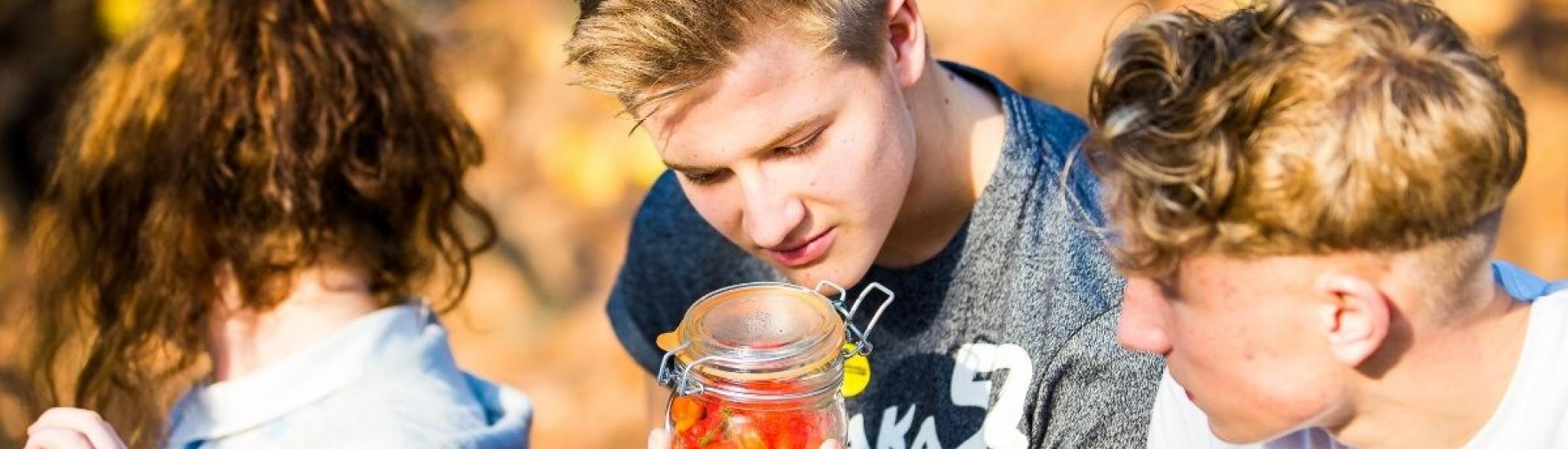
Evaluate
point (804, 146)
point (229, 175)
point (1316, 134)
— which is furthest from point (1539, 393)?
point (229, 175)

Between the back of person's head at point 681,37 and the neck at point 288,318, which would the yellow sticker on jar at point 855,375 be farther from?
the neck at point 288,318

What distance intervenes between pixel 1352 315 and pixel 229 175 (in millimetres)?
1522

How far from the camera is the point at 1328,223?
4.75ft

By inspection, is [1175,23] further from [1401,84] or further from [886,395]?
[886,395]

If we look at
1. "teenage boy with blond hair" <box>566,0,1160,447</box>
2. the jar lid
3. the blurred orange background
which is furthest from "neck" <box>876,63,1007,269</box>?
the blurred orange background

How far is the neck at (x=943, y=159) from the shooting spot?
7.13 ft

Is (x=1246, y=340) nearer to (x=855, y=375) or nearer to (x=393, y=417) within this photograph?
(x=855, y=375)

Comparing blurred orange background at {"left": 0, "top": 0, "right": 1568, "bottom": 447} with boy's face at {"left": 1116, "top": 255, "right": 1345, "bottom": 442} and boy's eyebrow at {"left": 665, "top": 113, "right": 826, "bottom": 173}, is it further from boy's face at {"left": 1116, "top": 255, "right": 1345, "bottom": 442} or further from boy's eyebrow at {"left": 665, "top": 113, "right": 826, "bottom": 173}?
boy's face at {"left": 1116, "top": 255, "right": 1345, "bottom": 442}

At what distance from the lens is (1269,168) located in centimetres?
Result: 146

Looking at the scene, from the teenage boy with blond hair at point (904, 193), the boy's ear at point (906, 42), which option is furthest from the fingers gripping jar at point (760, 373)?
the boy's ear at point (906, 42)

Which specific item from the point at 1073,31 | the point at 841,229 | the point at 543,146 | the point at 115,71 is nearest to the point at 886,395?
the point at 841,229

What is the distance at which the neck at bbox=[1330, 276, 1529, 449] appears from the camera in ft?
5.14

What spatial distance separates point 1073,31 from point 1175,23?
3.02 meters

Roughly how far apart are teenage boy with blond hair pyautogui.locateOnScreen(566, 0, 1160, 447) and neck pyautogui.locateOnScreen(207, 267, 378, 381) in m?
0.58
